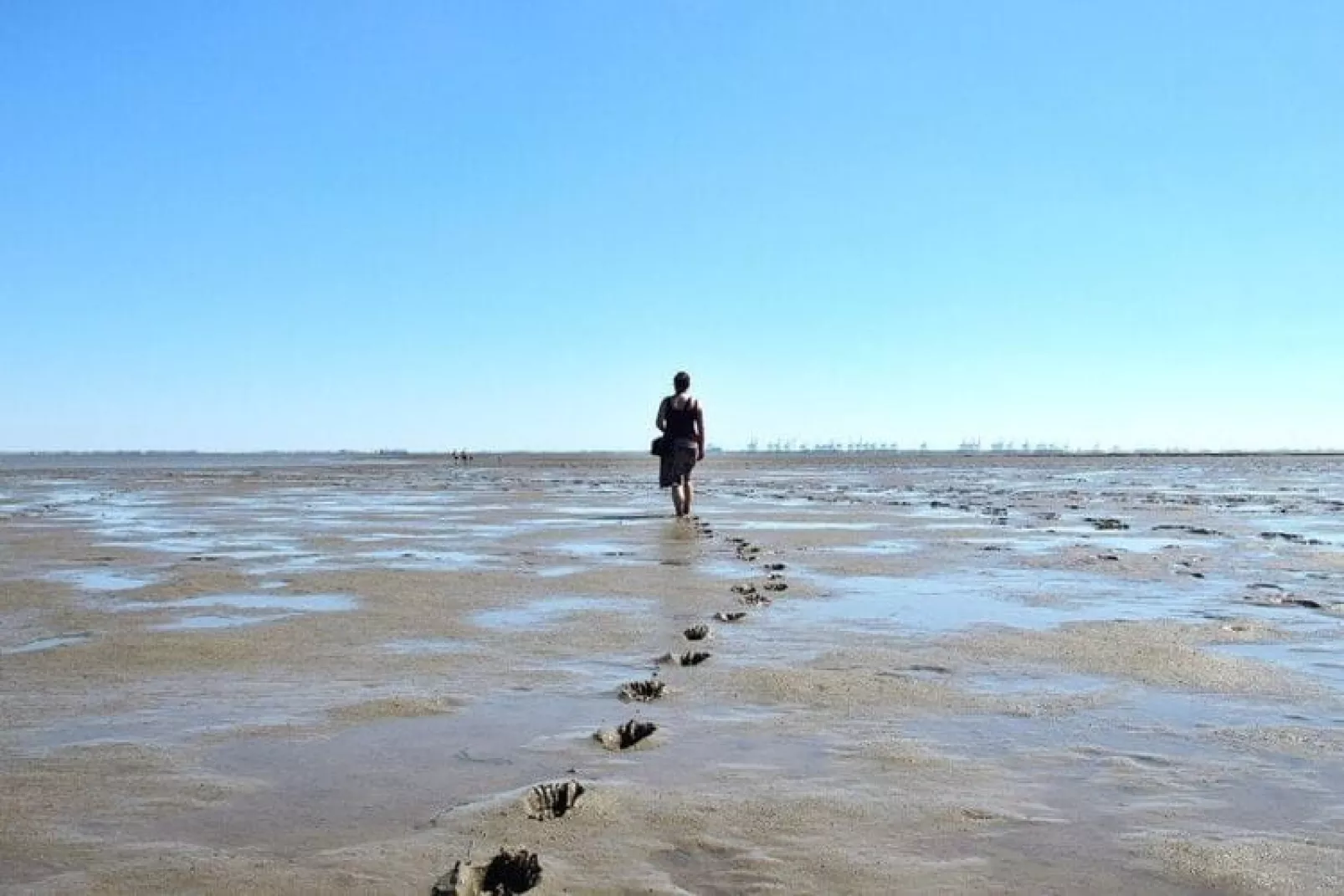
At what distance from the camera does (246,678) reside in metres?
4.68

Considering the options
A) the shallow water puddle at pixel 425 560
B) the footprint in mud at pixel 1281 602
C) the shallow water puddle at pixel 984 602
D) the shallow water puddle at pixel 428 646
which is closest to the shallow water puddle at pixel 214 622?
the shallow water puddle at pixel 428 646

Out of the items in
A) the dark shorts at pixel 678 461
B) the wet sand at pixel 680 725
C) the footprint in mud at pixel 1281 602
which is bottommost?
the wet sand at pixel 680 725

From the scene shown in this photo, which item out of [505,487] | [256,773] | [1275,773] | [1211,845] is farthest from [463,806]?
[505,487]

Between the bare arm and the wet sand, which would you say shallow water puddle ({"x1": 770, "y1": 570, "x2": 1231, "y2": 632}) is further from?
the bare arm

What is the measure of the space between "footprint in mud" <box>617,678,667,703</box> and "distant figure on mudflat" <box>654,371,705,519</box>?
1002cm

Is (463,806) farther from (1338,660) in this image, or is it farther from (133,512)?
(133,512)

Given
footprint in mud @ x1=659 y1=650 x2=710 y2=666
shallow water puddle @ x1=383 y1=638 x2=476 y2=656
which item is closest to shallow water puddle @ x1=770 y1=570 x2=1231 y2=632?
footprint in mud @ x1=659 y1=650 x2=710 y2=666

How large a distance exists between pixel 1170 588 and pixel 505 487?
22.3 m

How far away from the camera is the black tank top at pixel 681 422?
14594 mm

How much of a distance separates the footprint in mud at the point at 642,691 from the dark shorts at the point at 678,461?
10024 millimetres

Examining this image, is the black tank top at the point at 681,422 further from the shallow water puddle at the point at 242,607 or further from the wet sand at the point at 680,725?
the shallow water puddle at the point at 242,607

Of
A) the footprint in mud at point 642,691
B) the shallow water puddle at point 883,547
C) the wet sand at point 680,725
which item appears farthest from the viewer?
the shallow water puddle at point 883,547

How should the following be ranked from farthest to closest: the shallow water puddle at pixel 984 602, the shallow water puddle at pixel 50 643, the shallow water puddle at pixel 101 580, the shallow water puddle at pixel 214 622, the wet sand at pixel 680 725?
1. the shallow water puddle at pixel 101 580
2. the shallow water puddle at pixel 984 602
3. the shallow water puddle at pixel 214 622
4. the shallow water puddle at pixel 50 643
5. the wet sand at pixel 680 725

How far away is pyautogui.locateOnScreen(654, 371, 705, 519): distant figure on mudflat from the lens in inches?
574
